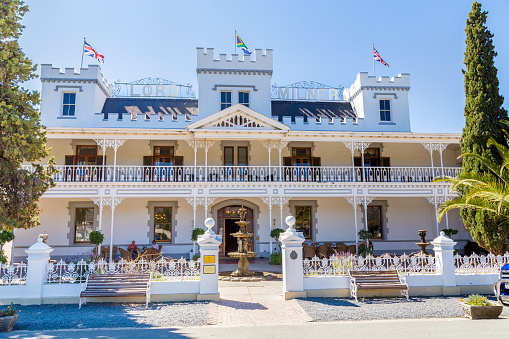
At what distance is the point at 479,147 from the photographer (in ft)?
42.9

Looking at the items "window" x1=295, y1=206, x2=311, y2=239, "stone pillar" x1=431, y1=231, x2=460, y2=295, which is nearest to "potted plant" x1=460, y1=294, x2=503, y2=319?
"stone pillar" x1=431, y1=231, x2=460, y2=295

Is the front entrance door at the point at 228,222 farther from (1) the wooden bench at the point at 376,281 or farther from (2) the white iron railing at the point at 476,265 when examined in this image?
(2) the white iron railing at the point at 476,265

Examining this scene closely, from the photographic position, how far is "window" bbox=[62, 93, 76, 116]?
19766mm

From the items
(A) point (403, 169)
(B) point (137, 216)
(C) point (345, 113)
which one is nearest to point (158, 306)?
(B) point (137, 216)

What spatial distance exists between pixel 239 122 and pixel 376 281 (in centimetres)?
1090

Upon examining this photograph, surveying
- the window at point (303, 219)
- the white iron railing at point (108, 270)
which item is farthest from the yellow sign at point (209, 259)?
the window at point (303, 219)

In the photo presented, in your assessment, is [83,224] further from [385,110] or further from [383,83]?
[383,83]

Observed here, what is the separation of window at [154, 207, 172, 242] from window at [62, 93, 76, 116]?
664cm

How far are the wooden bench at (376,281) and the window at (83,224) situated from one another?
13817 mm

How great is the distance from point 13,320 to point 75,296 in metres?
2.04

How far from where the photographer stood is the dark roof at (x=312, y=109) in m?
22.2

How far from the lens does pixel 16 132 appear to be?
28.2 ft

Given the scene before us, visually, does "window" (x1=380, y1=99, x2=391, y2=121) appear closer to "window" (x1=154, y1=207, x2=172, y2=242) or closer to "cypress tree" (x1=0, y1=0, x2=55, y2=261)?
"window" (x1=154, y1=207, x2=172, y2=242)

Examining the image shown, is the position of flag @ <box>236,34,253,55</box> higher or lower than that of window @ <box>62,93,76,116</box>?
higher
